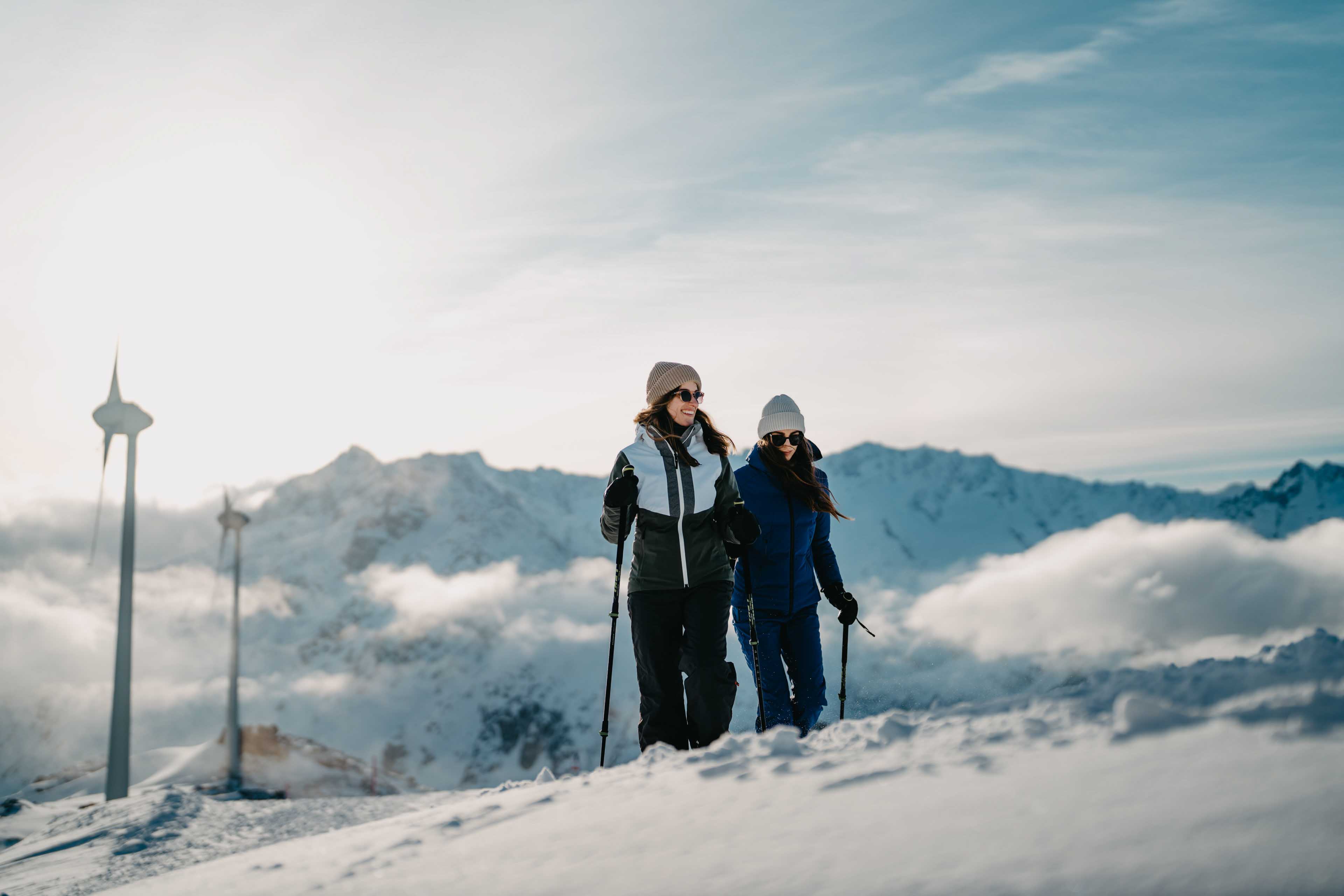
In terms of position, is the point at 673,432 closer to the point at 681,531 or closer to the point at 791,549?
the point at 681,531

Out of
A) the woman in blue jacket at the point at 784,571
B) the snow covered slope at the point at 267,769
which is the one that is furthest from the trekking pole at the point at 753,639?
the snow covered slope at the point at 267,769

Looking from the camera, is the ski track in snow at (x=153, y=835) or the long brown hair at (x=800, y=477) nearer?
the long brown hair at (x=800, y=477)

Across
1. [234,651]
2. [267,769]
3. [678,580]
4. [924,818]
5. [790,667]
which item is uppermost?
[678,580]

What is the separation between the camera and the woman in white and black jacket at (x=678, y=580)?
662 cm

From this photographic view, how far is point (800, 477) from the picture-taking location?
25.0 ft

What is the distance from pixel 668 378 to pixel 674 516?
112 cm

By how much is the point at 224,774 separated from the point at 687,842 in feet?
218

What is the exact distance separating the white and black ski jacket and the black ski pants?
4.7 inches

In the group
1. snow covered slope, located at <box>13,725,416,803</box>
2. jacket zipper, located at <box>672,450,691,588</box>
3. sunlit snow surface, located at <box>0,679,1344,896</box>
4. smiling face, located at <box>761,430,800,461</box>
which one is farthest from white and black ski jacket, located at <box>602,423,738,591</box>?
snow covered slope, located at <box>13,725,416,803</box>

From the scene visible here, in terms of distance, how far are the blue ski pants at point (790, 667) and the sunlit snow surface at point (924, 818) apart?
2782mm

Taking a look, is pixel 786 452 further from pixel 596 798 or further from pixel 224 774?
pixel 224 774

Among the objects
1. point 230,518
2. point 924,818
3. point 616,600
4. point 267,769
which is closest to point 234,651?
point 230,518

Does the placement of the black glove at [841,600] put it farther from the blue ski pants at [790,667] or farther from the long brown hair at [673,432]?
the long brown hair at [673,432]

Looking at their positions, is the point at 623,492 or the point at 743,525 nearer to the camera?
the point at 623,492
